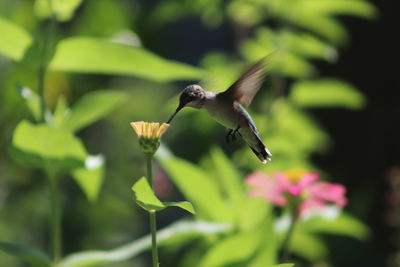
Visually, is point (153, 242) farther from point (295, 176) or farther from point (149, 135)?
point (295, 176)

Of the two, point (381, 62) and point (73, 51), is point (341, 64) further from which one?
point (73, 51)

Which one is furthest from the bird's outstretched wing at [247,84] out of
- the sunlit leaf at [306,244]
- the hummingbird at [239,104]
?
the sunlit leaf at [306,244]

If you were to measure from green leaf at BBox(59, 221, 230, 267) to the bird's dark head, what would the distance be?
9.3 inches

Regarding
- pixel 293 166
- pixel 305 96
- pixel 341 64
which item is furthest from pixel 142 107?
pixel 293 166

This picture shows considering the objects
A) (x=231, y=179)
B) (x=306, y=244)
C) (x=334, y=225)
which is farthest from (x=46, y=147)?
(x=306, y=244)

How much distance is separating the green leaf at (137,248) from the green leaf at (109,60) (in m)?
0.20

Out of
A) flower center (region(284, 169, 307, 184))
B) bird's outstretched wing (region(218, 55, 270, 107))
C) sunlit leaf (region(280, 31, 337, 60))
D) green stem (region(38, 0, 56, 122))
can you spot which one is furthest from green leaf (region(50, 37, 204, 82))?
sunlit leaf (region(280, 31, 337, 60))

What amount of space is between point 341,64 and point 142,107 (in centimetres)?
67

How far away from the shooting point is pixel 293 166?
1.32 meters

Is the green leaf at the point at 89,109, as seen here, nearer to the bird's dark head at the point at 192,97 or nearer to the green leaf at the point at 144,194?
the bird's dark head at the point at 192,97

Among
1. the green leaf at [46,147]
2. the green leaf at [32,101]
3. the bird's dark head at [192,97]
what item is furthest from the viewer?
the green leaf at [32,101]

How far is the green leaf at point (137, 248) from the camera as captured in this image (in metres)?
0.86

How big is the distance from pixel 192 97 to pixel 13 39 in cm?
29

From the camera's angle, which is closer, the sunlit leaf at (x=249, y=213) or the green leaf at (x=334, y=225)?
the sunlit leaf at (x=249, y=213)
